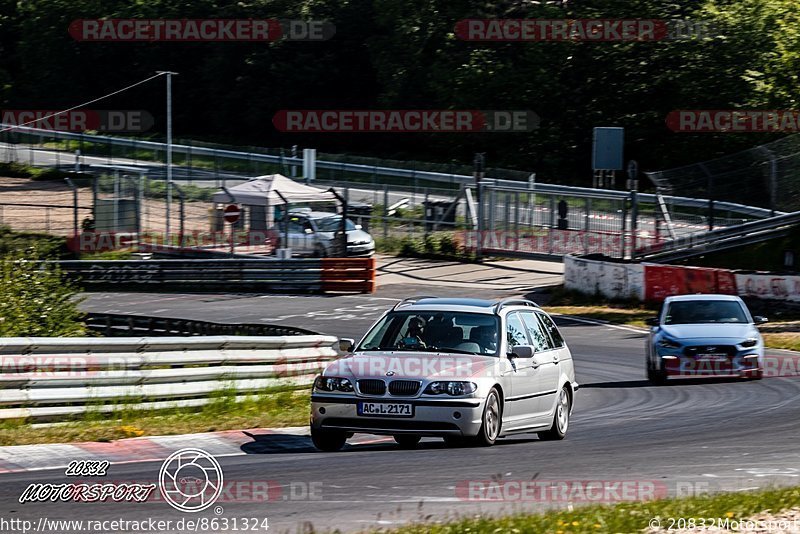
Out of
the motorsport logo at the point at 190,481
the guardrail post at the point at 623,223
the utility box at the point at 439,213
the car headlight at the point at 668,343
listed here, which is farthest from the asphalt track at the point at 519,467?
the utility box at the point at 439,213

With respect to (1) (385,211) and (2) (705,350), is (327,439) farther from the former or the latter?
(1) (385,211)

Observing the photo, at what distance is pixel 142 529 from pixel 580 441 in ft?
19.6

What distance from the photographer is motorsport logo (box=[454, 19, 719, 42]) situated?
6150cm

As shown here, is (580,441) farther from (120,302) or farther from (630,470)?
(120,302)

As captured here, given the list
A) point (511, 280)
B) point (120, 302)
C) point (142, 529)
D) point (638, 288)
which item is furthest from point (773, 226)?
point (142, 529)

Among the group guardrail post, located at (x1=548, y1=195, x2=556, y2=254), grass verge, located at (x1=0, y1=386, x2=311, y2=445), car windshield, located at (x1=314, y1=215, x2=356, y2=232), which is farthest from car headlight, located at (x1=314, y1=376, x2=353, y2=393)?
guardrail post, located at (x1=548, y1=195, x2=556, y2=254)

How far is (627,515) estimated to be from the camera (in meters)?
7.72

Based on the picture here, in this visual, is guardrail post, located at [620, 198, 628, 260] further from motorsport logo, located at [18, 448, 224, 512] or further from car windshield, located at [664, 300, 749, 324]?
motorsport logo, located at [18, 448, 224, 512]

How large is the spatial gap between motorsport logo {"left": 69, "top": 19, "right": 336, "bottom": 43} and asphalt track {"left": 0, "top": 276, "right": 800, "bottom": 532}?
64.7 meters

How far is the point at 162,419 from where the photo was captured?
1338cm

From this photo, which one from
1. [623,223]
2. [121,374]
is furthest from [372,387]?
[623,223]

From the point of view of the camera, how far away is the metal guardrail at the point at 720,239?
3362cm

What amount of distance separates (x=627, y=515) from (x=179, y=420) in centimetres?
693

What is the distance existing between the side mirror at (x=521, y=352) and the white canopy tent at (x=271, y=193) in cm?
2801
